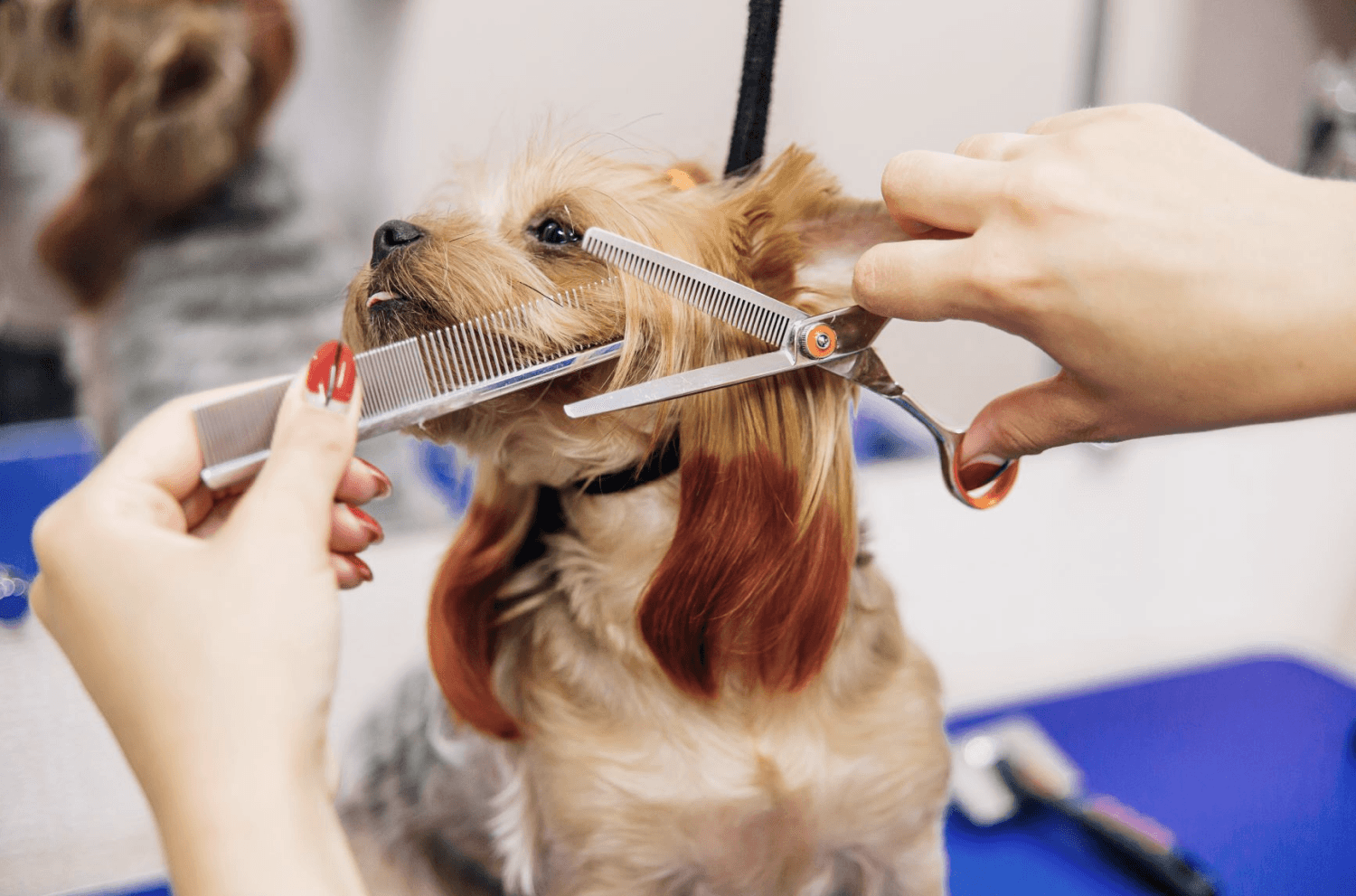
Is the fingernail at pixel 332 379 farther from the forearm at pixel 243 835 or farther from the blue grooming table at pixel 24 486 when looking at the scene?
the blue grooming table at pixel 24 486

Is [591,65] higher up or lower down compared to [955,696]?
higher up

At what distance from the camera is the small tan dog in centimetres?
55

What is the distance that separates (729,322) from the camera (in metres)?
0.53

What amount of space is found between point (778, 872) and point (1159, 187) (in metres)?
0.49

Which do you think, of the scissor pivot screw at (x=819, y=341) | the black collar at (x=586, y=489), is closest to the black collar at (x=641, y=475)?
the black collar at (x=586, y=489)

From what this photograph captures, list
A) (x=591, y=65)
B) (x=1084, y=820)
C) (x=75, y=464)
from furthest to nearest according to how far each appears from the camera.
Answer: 1. (x=1084, y=820)
2. (x=75, y=464)
3. (x=591, y=65)

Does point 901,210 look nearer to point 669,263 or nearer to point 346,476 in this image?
point 669,263

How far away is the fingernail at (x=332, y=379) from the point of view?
0.48 metres

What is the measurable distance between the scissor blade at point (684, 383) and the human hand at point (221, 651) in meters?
0.14

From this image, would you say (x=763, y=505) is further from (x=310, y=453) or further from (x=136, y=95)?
(x=136, y=95)

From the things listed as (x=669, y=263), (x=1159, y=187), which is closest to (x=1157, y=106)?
(x=1159, y=187)

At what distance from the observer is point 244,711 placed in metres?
0.40

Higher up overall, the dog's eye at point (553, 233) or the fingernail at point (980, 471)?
the dog's eye at point (553, 233)

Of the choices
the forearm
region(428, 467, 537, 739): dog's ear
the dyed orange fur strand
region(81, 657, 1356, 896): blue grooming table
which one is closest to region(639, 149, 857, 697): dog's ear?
the dyed orange fur strand
